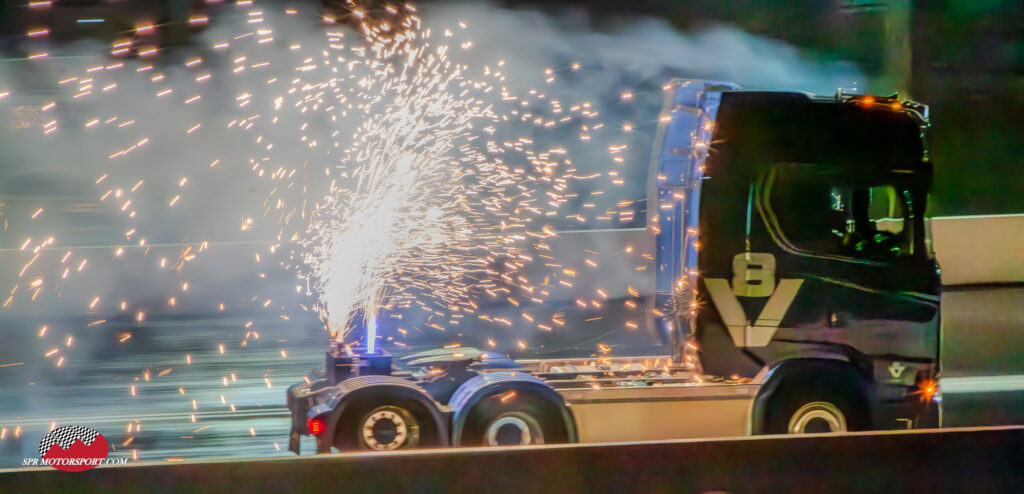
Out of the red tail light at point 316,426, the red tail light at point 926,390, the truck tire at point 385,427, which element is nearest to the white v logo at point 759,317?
the red tail light at point 926,390

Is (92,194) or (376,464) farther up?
(92,194)

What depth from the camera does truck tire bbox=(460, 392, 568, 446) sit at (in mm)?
5699

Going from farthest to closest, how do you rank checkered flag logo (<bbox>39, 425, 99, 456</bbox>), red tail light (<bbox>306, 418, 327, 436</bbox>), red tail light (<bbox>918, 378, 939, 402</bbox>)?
red tail light (<bbox>918, 378, 939, 402</bbox>)
red tail light (<bbox>306, 418, 327, 436</bbox>)
checkered flag logo (<bbox>39, 425, 99, 456</bbox>)

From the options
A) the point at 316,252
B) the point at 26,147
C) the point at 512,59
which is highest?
the point at 512,59

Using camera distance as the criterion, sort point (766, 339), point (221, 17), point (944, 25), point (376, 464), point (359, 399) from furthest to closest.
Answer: point (221, 17), point (944, 25), point (766, 339), point (359, 399), point (376, 464)

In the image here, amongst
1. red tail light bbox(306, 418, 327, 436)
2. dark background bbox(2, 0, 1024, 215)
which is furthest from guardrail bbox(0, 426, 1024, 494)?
dark background bbox(2, 0, 1024, 215)

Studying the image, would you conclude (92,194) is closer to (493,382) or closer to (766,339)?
(493,382)

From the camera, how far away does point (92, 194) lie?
1423 centimetres

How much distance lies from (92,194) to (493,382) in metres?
10.9

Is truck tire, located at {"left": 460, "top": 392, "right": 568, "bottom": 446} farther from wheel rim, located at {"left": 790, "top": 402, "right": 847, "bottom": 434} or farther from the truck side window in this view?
the truck side window

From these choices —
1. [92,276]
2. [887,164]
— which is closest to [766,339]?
[887,164]

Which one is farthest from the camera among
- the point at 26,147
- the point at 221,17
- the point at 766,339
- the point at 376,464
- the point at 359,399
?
the point at 26,147

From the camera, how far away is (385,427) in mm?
5664

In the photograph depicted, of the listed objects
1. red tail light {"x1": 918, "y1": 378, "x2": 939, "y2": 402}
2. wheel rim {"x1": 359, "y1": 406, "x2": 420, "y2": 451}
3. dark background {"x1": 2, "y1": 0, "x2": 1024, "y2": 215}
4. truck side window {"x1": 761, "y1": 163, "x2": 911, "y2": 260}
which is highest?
dark background {"x1": 2, "y1": 0, "x2": 1024, "y2": 215}
